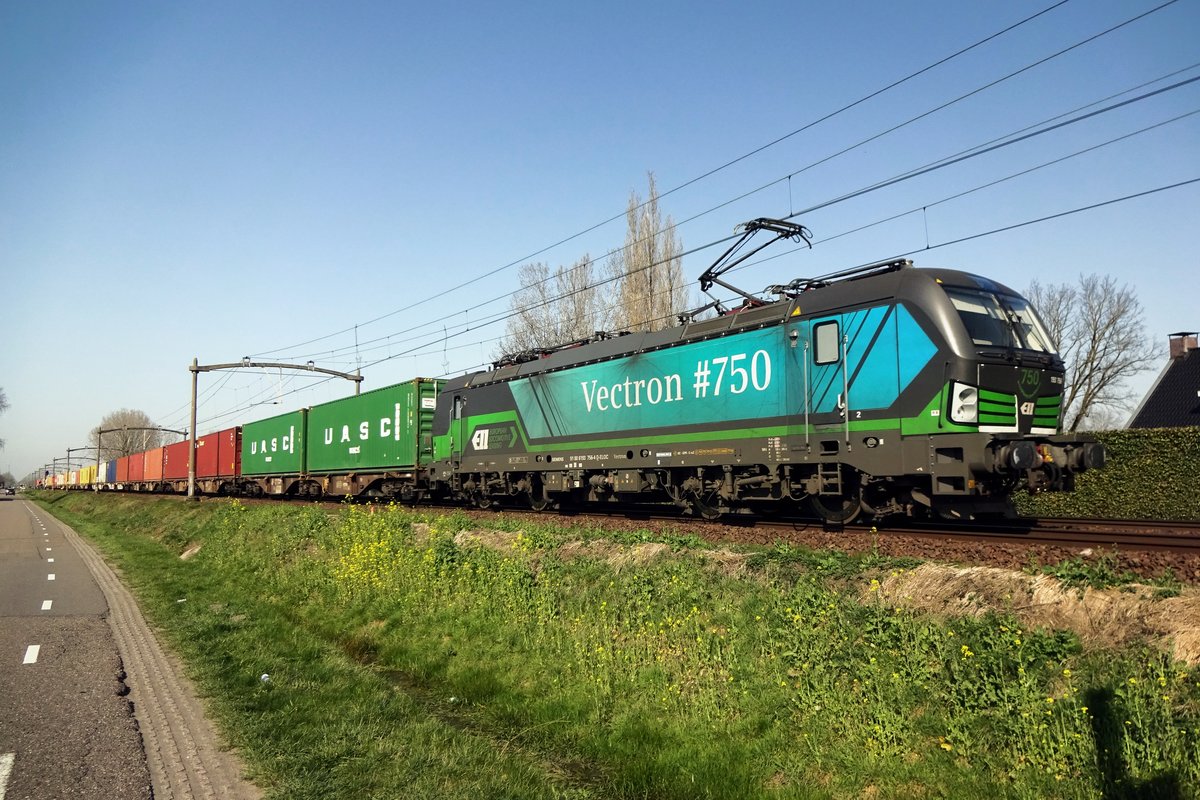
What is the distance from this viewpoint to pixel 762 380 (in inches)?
511

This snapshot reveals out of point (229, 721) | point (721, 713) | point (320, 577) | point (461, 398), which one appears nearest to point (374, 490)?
point (461, 398)

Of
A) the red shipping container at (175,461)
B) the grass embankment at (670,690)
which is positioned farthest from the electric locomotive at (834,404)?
the red shipping container at (175,461)

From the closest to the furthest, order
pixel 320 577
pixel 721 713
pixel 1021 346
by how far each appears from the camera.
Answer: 1. pixel 721 713
2. pixel 1021 346
3. pixel 320 577

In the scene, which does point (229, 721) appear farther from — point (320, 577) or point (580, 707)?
point (320, 577)

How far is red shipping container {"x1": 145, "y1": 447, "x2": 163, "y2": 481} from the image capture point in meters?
54.5

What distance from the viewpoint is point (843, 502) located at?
12.5 meters

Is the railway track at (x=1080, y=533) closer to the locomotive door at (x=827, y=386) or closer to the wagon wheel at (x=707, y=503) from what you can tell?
the locomotive door at (x=827, y=386)

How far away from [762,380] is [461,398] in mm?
11626

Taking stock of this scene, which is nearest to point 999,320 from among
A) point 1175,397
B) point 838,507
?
point 838,507

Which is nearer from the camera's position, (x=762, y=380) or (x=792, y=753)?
(x=792, y=753)

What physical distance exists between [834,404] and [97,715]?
394 inches

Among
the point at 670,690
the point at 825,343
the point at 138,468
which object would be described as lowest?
the point at 670,690

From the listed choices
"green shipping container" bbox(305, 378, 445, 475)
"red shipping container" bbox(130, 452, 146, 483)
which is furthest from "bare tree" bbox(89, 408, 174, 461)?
"green shipping container" bbox(305, 378, 445, 475)

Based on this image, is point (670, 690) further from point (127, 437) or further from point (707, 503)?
point (127, 437)
